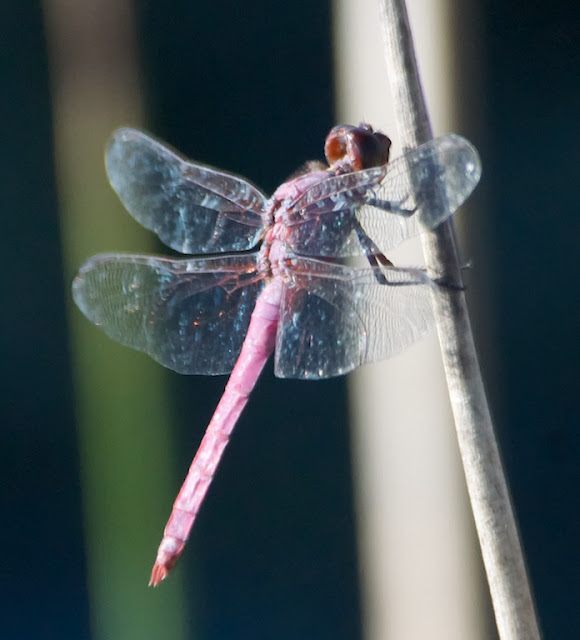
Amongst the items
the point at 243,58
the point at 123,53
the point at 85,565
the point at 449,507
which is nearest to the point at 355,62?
the point at 243,58

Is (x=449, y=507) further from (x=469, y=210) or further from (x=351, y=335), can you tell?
(x=351, y=335)

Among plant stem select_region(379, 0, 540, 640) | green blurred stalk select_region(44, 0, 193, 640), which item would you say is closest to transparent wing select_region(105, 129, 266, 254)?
plant stem select_region(379, 0, 540, 640)

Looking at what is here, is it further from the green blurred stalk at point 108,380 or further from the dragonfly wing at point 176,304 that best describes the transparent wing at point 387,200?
the green blurred stalk at point 108,380

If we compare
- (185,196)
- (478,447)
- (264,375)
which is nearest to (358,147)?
(185,196)

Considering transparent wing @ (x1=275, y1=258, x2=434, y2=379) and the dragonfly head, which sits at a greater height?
the dragonfly head

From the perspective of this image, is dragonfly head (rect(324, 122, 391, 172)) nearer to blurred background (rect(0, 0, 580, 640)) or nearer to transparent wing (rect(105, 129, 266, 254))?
transparent wing (rect(105, 129, 266, 254))

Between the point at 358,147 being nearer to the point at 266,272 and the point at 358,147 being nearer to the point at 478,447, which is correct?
the point at 266,272
